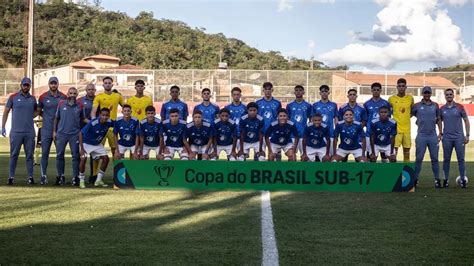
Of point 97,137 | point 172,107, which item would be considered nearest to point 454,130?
point 172,107

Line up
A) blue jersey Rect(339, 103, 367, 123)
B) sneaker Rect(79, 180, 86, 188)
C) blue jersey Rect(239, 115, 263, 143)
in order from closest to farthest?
sneaker Rect(79, 180, 86, 188) → blue jersey Rect(239, 115, 263, 143) → blue jersey Rect(339, 103, 367, 123)

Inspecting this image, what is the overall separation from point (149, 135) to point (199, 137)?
945mm


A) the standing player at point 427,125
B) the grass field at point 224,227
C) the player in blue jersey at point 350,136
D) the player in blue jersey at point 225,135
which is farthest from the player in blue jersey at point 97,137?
the standing player at point 427,125

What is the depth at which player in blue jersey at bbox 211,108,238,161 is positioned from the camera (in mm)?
12398

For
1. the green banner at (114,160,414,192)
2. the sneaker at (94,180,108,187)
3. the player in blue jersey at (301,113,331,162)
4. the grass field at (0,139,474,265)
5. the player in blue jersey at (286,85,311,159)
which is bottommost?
the grass field at (0,139,474,265)

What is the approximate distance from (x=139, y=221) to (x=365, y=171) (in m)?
4.25

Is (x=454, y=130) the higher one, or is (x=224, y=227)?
(x=454, y=130)

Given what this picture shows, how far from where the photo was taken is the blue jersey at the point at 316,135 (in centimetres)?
1227

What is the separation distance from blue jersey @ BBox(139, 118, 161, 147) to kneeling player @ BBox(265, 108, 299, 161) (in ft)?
6.77

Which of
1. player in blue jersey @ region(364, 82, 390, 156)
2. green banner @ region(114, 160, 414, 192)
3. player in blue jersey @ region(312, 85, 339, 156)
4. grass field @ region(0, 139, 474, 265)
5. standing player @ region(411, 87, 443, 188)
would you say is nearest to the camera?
grass field @ region(0, 139, 474, 265)

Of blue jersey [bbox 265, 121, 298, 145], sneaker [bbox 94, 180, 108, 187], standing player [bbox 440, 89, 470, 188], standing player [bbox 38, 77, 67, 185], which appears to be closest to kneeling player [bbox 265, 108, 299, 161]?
blue jersey [bbox 265, 121, 298, 145]

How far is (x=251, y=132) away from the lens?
41.2 feet

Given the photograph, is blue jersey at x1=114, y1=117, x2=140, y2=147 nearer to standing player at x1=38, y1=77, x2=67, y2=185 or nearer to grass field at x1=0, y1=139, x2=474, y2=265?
standing player at x1=38, y1=77, x2=67, y2=185

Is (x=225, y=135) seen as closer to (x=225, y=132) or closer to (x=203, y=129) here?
(x=225, y=132)
